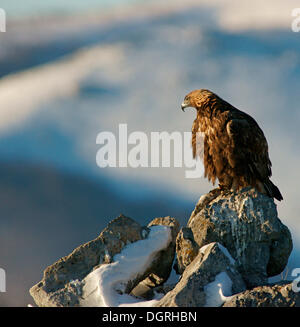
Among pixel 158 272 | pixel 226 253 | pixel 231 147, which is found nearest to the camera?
pixel 226 253

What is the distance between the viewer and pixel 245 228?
976cm

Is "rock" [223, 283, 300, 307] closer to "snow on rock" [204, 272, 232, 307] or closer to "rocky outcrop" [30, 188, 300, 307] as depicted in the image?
"snow on rock" [204, 272, 232, 307]

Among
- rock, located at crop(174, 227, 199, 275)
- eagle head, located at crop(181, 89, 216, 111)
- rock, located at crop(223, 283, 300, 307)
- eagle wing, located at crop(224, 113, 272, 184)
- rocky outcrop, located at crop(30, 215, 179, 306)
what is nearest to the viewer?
rock, located at crop(223, 283, 300, 307)

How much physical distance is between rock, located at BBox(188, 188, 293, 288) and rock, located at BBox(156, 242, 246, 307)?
0.51 m

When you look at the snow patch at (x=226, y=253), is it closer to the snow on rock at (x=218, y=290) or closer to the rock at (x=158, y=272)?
the snow on rock at (x=218, y=290)

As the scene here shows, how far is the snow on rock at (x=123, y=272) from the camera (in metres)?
9.10

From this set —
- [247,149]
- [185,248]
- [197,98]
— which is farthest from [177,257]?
[197,98]

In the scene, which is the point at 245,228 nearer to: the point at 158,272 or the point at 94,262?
the point at 158,272

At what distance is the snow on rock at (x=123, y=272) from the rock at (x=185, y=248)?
38 centimetres

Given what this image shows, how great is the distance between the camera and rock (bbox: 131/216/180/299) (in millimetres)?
10273

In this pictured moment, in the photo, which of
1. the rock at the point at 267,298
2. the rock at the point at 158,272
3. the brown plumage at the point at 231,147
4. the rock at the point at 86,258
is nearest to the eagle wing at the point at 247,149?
the brown plumage at the point at 231,147

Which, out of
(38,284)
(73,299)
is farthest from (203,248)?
(38,284)

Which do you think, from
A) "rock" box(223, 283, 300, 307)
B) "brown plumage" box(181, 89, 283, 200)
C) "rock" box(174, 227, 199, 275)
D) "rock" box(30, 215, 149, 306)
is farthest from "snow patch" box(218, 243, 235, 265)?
"brown plumage" box(181, 89, 283, 200)

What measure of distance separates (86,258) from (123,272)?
0.73 m
